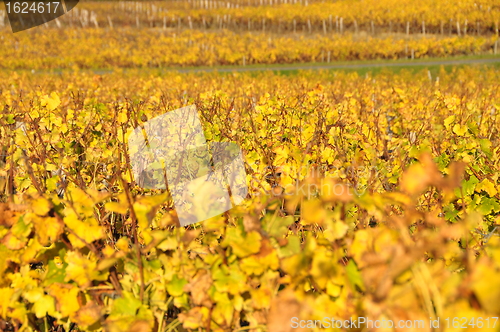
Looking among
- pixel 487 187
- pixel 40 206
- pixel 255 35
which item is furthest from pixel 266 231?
pixel 255 35

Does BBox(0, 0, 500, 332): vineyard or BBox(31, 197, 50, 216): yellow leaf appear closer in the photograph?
BBox(0, 0, 500, 332): vineyard

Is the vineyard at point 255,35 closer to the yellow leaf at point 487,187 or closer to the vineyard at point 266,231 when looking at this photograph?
the vineyard at point 266,231

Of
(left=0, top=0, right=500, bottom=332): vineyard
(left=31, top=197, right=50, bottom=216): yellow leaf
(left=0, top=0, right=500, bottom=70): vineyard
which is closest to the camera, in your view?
(left=0, top=0, right=500, bottom=332): vineyard

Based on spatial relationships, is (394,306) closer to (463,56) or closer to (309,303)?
(309,303)

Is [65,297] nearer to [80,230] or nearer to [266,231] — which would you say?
[80,230]

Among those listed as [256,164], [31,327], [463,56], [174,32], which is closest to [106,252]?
[31,327]

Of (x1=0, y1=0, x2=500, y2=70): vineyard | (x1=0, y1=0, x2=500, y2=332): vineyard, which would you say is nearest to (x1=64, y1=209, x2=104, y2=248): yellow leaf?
(x1=0, y1=0, x2=500, y2=332): vineyard

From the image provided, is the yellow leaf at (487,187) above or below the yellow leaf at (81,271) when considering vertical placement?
below

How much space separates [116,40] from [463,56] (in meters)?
25.5

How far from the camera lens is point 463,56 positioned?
2383 centimetres

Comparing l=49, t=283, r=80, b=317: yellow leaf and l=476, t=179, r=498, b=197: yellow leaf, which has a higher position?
l=49, t=283, r=80, b=317: yellow leaf

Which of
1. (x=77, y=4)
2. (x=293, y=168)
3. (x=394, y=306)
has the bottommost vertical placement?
(x=293, y=168)

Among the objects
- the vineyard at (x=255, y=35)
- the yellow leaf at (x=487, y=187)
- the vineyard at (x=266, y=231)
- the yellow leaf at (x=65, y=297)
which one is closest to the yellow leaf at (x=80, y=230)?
the vineyard at (x=266, y=231)

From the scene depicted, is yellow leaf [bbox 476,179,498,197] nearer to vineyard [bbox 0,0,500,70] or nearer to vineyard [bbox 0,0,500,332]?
vineyard [bbox 0,0,500,332]
